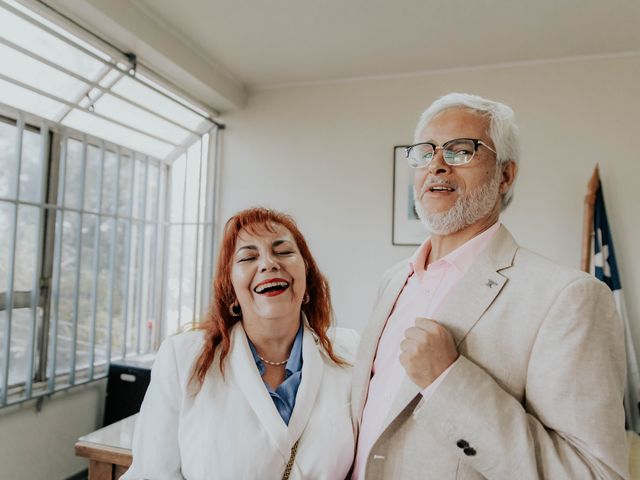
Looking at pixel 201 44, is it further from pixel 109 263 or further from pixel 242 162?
pixel 109 263

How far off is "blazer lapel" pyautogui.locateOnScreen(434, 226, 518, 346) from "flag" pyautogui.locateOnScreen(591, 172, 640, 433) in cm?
228

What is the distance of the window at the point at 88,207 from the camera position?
8.41 ft

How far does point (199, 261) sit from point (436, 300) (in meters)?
2.94

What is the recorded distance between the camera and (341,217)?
3707mm

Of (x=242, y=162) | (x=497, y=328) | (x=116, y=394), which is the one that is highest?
(x=242, y=162)

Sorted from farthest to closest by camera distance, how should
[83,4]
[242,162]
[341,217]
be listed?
[242,162]
[341,217]
[83,4]

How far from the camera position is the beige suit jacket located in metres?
0.90

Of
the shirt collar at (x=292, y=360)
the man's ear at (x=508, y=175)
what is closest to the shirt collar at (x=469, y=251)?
the man's ear at (x=508, y=175)

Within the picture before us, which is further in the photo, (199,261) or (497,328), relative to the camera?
(199,261)

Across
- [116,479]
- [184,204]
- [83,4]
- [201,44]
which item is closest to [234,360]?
[116,479]

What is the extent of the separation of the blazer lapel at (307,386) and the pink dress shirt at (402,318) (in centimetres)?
16

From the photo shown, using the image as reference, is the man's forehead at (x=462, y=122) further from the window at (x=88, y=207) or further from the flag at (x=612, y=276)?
the flag at (x=612, y=276)

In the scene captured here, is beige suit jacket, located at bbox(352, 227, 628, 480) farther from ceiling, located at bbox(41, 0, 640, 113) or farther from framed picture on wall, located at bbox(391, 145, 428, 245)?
framed picture on wall, located at bbox(391, 145, 428, 245)

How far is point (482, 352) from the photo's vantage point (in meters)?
1.03
